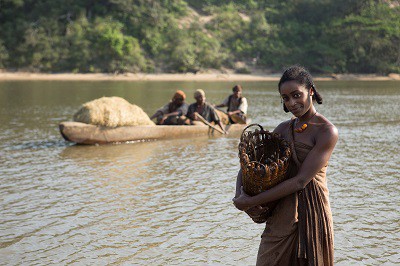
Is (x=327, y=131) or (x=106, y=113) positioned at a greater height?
(x=327, y=131)

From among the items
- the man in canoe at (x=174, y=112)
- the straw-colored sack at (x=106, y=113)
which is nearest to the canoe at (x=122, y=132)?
the straw-colored sack at (x=106, y=113)

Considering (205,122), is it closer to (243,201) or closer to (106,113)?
(106,113)

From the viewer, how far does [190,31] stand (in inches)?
1907

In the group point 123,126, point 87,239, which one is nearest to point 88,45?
point 123,126

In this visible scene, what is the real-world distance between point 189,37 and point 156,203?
4151 cm

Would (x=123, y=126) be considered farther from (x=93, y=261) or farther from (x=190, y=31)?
(x=190, y=31)

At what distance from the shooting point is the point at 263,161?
289 centimetres

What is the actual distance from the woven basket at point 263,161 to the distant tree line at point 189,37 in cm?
3990

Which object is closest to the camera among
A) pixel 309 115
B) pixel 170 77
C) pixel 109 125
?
pixel 309 115

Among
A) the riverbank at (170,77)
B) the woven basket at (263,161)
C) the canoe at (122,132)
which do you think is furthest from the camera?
the riverbank at (170,77)

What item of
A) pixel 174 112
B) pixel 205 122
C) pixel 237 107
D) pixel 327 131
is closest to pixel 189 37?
pixel 237 107

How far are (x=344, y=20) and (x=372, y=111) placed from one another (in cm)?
3071

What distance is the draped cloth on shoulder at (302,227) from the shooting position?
2.76 metres

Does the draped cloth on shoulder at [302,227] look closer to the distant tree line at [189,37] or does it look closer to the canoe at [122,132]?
the canoe at [122,132]
